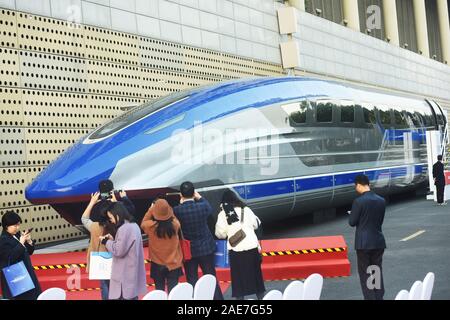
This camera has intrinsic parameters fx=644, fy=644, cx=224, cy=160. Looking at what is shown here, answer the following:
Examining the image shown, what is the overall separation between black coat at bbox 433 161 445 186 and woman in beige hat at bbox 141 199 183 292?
42.8 ft

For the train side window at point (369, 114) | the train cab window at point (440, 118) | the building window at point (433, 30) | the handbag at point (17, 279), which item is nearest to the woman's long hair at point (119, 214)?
the handbag at point (17, 279)

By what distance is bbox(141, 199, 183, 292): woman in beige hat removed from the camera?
24.8ft

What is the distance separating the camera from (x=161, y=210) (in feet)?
24.8

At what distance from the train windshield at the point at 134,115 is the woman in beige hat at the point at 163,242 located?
13.1ft

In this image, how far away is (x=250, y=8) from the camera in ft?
76.3

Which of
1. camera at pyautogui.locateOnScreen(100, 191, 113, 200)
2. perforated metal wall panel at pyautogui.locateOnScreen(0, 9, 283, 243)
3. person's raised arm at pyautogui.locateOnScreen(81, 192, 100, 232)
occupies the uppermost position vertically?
perforated metal wall panel at pyautogui.locateOnScreen(0, 9, 283, 243)

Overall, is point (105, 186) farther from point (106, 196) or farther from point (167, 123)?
point (167, 123)

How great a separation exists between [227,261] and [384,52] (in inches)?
1201

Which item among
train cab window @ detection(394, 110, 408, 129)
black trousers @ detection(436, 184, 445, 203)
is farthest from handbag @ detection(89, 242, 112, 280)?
black trousers @ detection(436, 184, 445, 203)

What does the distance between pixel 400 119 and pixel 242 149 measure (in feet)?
29.5

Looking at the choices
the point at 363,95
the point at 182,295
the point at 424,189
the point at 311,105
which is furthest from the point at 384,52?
the point at 182,295

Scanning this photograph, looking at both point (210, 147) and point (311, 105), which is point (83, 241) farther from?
point (311, 105)

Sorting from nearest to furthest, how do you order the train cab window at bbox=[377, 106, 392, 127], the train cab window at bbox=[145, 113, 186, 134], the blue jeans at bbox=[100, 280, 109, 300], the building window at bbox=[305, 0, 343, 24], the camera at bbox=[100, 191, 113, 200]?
the blue jeans at bbox=[100, 280, 109, 300] < the camera at bbox=[100, 191, 113, 200] < the train cab window at bbox=[145, 113, 186, 134] < the train cab window at bbox=[377, 106, 392, 127] < the building window at bbox=[305, 0, 343, 24]

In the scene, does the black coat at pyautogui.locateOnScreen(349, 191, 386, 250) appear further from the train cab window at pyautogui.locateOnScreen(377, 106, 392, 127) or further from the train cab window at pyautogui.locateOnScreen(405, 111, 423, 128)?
the train cab window at pyautogui.locateOnScreen(405, 111, 423, 128)
